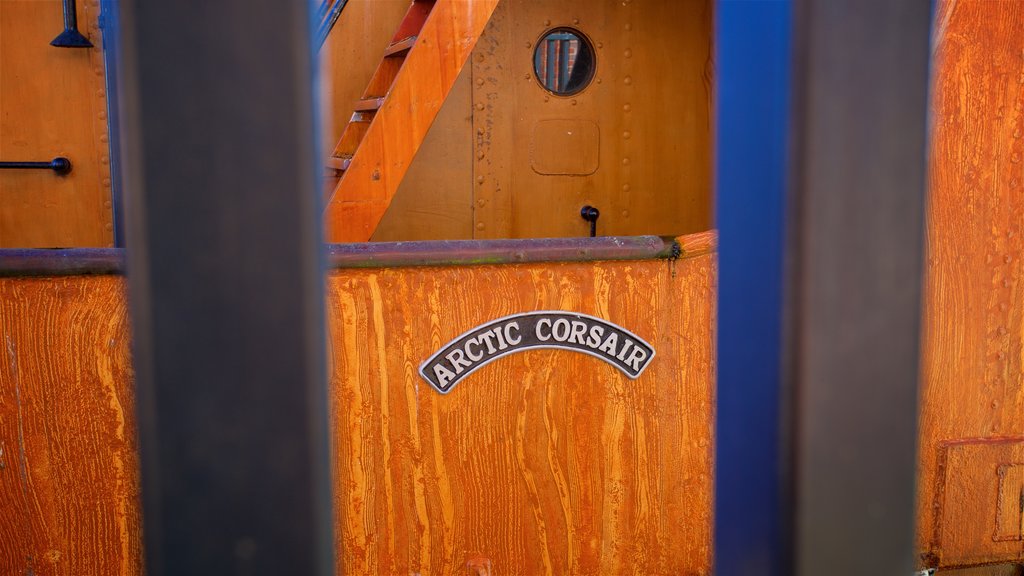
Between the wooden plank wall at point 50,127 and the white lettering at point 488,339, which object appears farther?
the wooden plank wall at point 50,127

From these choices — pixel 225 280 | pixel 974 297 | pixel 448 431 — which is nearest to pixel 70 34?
pixel 448 431

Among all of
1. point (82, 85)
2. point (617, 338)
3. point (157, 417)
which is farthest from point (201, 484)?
point (82, 85)

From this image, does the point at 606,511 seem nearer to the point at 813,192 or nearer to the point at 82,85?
the point at 813,192

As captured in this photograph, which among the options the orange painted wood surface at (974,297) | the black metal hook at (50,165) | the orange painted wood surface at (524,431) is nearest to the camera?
the orange painted wood surface at (524,431)

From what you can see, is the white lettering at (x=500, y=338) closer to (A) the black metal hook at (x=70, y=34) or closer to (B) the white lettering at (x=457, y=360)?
(B) the white lettering at (x=457, y=360)

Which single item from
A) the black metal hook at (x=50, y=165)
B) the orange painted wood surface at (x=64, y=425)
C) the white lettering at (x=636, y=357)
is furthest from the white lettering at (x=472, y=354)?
the black metal hook at (x=50, y=165)

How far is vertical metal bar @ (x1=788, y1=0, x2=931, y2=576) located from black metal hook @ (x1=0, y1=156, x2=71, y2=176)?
16.7 feet

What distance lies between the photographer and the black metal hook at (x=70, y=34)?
184 inches

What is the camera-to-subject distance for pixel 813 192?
64cm

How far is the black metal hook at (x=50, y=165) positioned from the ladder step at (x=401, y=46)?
6.34 feet

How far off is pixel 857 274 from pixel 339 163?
4.23 meters

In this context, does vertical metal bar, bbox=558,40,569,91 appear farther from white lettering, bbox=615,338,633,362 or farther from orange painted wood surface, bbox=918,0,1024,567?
white lettering, bbox=615,338,633,362

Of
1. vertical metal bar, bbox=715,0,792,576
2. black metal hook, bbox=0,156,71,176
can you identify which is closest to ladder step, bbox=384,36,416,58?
black metal hook, bbox=0,156,71,176

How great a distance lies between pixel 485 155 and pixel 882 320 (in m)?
4.94
